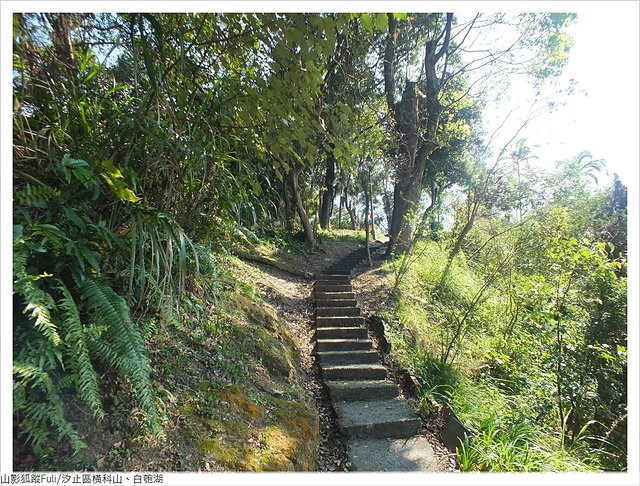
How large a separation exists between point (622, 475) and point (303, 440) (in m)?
2.01

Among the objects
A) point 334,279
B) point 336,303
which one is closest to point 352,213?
point 334,279

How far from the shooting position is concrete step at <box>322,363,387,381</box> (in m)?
3.61

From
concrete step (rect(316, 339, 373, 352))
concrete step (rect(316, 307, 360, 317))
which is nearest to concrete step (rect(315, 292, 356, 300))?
concrete step (rect(316, 307, 360, 317))

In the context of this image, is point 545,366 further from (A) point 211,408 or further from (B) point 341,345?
(A) point 211,408

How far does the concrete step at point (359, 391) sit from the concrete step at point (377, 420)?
0.29ft

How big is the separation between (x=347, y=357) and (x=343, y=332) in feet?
1.94

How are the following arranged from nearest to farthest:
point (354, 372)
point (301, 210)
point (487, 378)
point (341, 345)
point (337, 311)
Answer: point (354, 372) → point (487, 378) → point (341, 345) → point (337, 311) → point (301, 210)

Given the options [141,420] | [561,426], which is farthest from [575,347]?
[141,420]

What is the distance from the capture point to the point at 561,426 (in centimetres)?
301

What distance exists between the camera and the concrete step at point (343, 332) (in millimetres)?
4434

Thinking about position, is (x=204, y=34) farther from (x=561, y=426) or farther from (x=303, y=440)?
(x=561, y=426)

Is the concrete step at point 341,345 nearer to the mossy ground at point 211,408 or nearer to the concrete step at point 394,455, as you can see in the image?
the mossy ground at point 211,408

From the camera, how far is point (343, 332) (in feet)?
14.7

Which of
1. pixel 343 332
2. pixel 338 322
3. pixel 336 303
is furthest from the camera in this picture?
pixel 336 303
